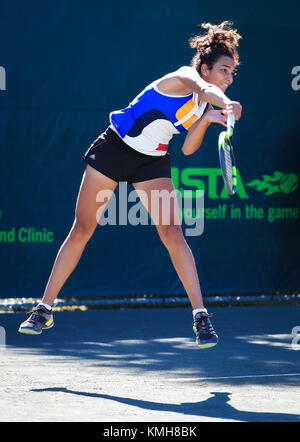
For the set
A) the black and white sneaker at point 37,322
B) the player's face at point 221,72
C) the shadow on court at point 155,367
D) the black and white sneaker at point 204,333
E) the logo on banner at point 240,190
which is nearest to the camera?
the shadow on court at point 155,367

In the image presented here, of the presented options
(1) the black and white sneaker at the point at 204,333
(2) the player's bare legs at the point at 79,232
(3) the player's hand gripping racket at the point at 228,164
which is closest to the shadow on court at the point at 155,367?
(1) the black and white sneaker at the point at 204,333

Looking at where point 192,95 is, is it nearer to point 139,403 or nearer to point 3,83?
point 139,403

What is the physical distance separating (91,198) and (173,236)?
55cm

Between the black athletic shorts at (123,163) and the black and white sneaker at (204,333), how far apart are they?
0.89 metres

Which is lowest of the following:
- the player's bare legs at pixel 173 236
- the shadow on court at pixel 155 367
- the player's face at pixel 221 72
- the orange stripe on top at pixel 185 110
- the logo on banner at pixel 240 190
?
the shadow on court at pixel 155 367

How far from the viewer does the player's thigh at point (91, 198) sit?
17.6ft

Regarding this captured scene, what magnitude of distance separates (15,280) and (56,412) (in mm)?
4026

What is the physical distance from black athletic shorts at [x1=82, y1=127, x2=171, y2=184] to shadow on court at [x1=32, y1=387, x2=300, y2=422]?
4.65ft

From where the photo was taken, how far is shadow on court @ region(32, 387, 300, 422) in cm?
407

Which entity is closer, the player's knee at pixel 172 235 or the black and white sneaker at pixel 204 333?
the black and white sneaker at pixel 204 333

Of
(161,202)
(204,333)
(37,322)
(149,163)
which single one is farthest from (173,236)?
(37,322)

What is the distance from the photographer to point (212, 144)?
865cm

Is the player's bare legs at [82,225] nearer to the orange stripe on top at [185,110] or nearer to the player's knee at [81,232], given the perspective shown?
the player's knee at [81,232]

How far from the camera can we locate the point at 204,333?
521 cm
